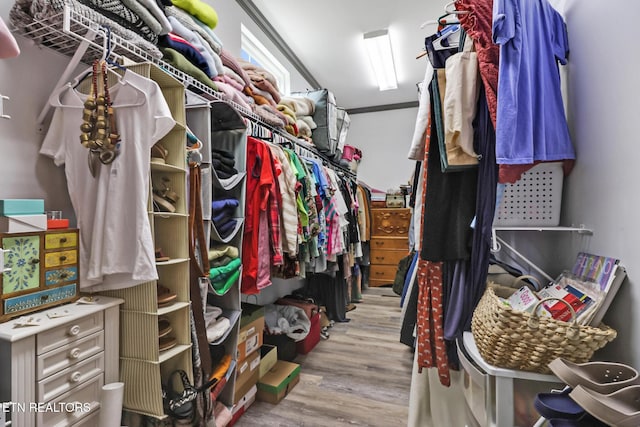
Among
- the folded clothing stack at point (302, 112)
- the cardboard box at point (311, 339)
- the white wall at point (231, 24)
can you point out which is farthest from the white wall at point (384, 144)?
the cardboard box at point (311, 339)

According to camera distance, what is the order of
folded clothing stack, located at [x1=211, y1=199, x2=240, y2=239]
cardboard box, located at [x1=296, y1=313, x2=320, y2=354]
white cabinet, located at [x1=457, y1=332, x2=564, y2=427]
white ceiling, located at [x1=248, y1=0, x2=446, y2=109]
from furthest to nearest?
1. white ceiling, located at [x1=248, y1=0, x2=446, y2=109]
2. cardboard box, located at [x1=296, y1=313, x2=320, y2=354]
3. folded clothing stack, located at [x1=211, y1=199, x2=240, y2=239]
4. white cabinet, located at [x1=457, y1=332, x2=564, y2=427]

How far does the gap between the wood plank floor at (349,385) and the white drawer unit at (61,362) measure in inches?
36.1

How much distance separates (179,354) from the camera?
121cm

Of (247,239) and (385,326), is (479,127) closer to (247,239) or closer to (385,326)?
(247,239)

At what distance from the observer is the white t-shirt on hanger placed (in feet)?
3.36

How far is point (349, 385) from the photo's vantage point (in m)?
2.04

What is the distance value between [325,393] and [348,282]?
174 centimetres

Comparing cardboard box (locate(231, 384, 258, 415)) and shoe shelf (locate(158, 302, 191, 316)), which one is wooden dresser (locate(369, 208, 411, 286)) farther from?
shoe shelf (locate(158, 302, 191, 316))

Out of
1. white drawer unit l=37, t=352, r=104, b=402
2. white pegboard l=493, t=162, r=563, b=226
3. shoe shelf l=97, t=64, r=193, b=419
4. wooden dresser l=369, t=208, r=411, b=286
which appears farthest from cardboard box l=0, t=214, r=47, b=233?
wooden dresser l=369, t=208, r=411, b=286

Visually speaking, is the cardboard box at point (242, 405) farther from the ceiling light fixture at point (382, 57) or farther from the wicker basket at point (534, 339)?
the ceiling light fixture at point (382, 57)

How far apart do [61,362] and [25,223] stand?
0.40m

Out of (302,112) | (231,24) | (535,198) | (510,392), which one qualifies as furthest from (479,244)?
(231,24)

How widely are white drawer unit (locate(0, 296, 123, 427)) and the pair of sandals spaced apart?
1260 millimetres

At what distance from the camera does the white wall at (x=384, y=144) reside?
5.16 metres
